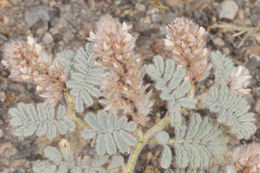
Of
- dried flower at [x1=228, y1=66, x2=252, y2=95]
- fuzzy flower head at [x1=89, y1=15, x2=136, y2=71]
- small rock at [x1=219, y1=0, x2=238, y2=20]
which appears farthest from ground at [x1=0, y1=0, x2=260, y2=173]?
fuzzy flower head at [x1=89, y1=15, x2=136, y2=71]

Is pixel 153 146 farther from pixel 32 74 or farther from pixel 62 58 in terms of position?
pixel 32 74

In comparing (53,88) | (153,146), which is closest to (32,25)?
(53,88)

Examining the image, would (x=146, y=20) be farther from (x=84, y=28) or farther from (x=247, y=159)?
(x=247, y=159)

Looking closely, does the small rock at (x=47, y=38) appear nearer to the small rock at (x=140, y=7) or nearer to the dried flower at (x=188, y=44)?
the small rock at (x=140, y=7)

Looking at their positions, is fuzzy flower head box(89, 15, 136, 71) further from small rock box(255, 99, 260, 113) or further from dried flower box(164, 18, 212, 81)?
small rock box(255, 99, 260, 113)

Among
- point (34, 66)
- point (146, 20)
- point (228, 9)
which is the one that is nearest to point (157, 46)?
point (146, 20)

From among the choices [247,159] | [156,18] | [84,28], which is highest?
[156,18]
